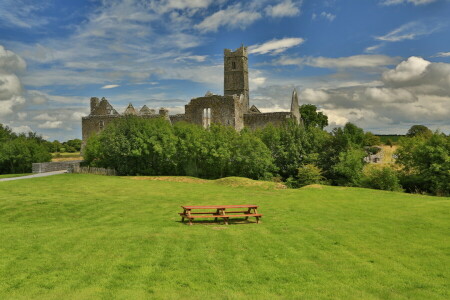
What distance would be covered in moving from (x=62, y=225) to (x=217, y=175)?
2755 cm

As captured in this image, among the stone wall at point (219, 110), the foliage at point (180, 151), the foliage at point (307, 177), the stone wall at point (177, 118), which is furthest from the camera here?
the stone wall at point (177, 118)

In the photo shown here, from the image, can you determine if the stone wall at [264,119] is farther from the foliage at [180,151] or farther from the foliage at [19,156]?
the foliage at [19,156]

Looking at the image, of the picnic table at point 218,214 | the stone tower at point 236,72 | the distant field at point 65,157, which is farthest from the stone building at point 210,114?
the picnic table at point 218,214

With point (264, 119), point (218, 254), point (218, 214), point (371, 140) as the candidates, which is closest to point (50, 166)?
point (264, 119)

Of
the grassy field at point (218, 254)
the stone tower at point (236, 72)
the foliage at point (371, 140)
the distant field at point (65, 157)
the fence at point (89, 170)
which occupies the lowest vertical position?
the grassy field at point (218, 254)

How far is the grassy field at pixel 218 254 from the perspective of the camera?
816 centimetres

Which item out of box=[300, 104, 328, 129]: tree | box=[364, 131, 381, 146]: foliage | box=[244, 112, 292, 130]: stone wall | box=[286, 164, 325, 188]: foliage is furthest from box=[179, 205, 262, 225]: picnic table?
box=[364, 131, 381, 146]: foliage

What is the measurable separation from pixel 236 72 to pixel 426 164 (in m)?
40.9

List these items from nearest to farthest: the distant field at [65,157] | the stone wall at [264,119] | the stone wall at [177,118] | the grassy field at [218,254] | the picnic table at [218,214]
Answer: the grassy field at [218,254] → the picnic table at [218,214] → the stone wall at [264,119] → the stone wall at [177,118] → the distant field at [65,157]

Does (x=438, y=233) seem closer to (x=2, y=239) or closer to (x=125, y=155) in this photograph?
(x=2, y=239)

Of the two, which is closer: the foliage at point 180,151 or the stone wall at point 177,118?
the foliage at point 180,151

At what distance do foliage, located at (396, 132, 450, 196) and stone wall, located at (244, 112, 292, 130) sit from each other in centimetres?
1709

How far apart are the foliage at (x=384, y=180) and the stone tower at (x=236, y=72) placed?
1417 inches

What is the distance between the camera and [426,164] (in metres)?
34.6
